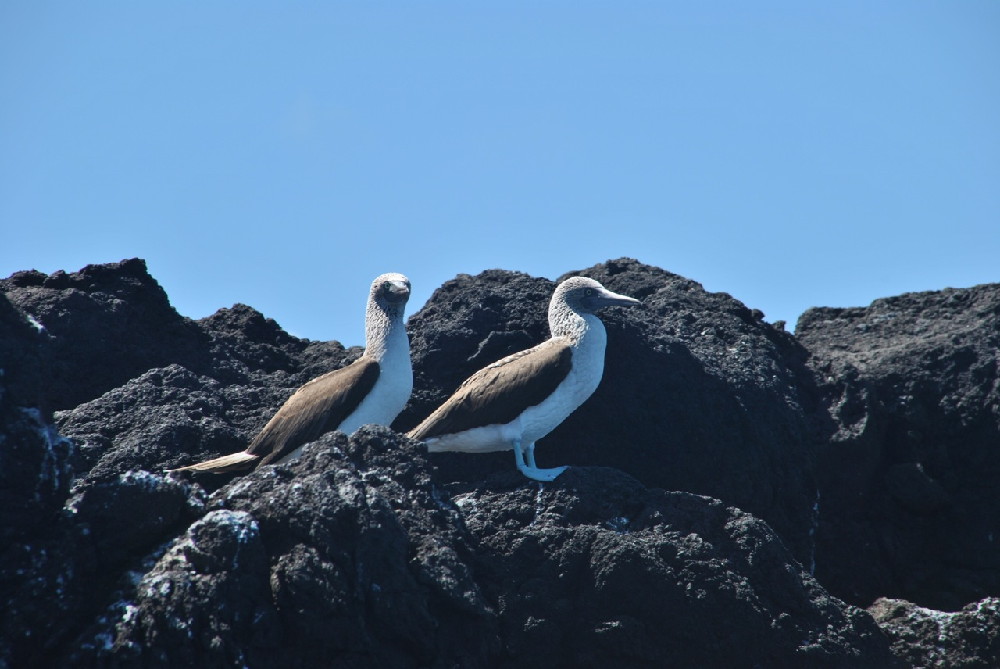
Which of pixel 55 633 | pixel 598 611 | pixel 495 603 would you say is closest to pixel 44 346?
pixel 55 633

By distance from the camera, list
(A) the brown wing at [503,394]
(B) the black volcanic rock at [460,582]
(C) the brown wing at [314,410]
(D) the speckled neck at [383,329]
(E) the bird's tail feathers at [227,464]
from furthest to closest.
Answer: (D) the speckled neck at [383,329] → (A) the brown wing at [503,394] → (C) the brown wing at [314,410] → (E) the bird's tail feathers at [227,464] → (B) the black volcanic rock at [460,582]

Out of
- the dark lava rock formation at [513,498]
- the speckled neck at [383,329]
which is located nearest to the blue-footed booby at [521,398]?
the dark lava rock formation at [513,498]

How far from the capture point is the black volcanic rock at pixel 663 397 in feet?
36.6

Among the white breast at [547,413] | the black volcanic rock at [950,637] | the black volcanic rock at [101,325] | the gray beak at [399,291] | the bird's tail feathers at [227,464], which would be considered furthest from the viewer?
the gray beak at [399,291]

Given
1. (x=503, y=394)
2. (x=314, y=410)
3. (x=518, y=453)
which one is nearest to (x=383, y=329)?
(x=314, y=410)

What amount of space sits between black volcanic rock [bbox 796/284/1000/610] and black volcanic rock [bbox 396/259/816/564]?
18.3 inches

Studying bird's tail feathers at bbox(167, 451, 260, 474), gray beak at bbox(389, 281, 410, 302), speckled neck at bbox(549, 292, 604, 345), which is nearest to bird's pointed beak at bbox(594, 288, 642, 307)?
speckled neck at bbox(549, 292, 604, 345)

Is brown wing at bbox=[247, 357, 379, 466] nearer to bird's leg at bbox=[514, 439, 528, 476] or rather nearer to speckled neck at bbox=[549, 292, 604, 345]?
bird's leg at bbox=[514, 439, 528, 476]

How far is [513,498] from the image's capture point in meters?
8.93

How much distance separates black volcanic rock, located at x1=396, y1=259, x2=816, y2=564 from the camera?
1114cm

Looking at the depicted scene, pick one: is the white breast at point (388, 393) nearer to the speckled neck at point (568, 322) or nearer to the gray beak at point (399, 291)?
the gray beak at point (399, 291)

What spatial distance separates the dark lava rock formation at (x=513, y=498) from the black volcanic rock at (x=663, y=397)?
1.3 inches

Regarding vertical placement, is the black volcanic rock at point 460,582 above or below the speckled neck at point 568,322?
below

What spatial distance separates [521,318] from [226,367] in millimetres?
3233
